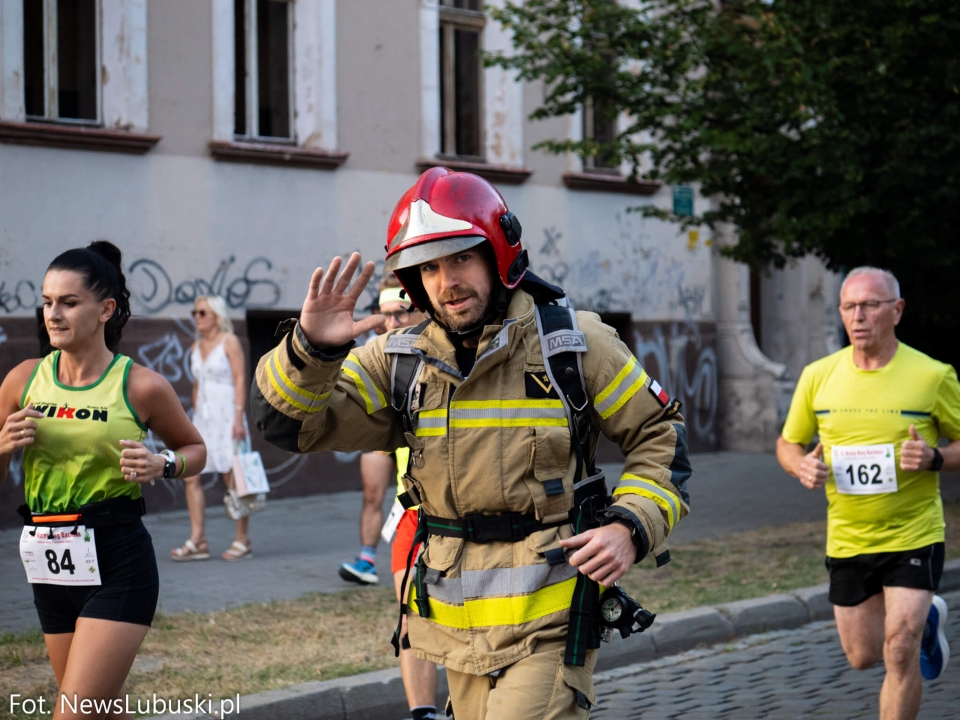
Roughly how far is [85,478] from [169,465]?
0.32 meters

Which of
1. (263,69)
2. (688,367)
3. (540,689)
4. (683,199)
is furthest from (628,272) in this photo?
(540,689)

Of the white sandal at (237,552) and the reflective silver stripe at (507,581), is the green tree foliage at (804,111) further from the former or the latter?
the reflective silver stripe at (507,581)

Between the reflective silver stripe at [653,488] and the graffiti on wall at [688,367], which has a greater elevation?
the reflective silver stripe at [653,488]

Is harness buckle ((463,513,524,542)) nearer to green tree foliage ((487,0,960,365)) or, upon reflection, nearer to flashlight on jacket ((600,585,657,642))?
flashlight on jacket ((600,585,657,642))

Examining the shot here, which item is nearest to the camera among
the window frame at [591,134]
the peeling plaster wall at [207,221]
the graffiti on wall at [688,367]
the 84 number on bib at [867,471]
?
the 84 number on bib at [867,471]

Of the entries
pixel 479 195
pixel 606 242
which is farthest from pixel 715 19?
pixel 479 195

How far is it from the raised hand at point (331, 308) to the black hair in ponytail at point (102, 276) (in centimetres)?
163

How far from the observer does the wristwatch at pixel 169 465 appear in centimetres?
448

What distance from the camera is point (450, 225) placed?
330 cm

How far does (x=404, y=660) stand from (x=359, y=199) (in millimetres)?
9103

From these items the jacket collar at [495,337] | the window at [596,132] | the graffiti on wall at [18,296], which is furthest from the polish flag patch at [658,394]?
the window at [596,132]

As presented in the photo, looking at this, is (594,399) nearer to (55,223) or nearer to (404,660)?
(404,660)

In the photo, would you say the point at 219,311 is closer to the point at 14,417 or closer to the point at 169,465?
the point at 169,465

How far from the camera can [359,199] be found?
1387cm
